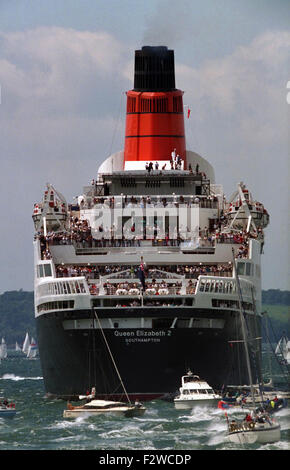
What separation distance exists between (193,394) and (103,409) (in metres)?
7.27

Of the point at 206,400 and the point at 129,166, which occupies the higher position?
the point at 129,166

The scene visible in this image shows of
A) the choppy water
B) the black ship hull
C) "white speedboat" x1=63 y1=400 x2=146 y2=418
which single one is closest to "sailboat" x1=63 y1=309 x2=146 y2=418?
"white speedboat" x1=63 y1=400 x2=146 y2=418

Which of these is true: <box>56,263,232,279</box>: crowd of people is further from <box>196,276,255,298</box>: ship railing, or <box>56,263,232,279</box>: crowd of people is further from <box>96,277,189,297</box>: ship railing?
<box>196,276,255,298</box>: ship railing

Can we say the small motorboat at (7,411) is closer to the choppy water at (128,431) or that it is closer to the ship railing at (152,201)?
the choppy water at (128,431)

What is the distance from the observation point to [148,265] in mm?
124125

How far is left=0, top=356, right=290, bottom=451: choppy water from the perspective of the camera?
94.6 metres

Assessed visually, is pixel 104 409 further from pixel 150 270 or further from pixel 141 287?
pixel 150 270

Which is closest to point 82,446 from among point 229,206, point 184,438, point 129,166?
point 184,438

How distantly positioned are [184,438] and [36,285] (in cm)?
3409

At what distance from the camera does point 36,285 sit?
5049 inches

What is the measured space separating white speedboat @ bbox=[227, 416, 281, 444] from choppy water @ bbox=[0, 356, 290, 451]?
0.50m

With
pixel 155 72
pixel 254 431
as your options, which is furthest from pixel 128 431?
pixel 155 72
